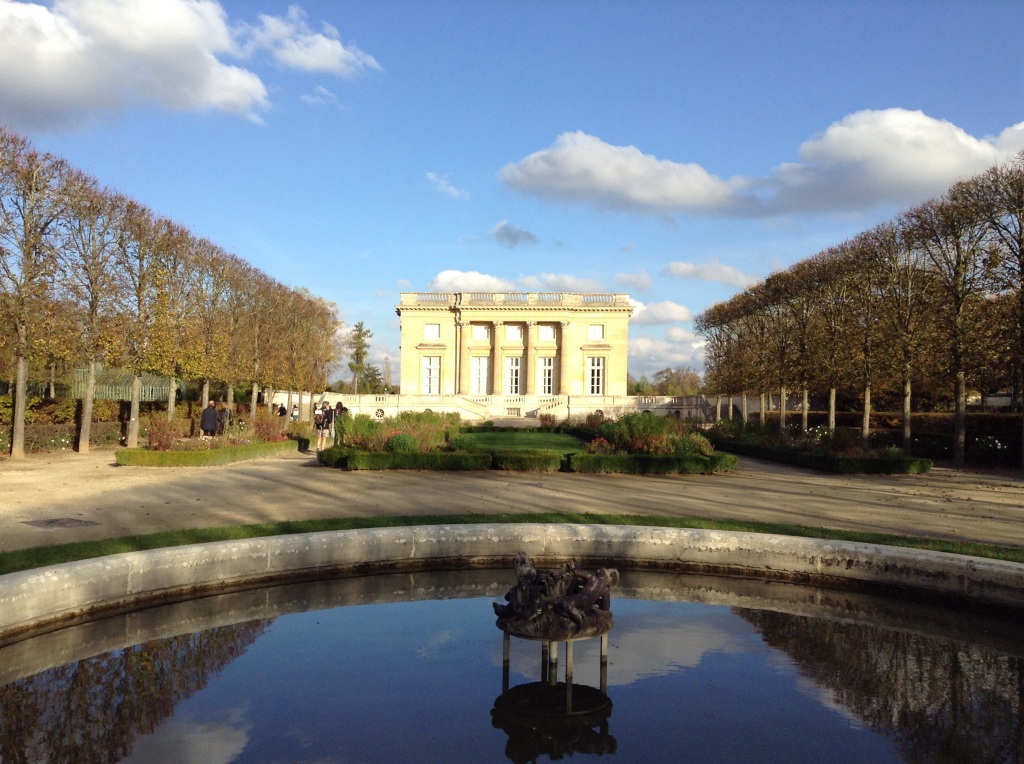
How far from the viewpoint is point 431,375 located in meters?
56.8

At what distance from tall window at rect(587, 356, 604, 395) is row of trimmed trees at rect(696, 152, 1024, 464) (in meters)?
28.1

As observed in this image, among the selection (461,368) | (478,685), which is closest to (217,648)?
(478,685)

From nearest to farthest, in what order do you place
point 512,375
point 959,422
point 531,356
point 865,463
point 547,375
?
1. point 865,463
2. point 959,422
3. point 531,356
4. point 547,375
5. point 512,375

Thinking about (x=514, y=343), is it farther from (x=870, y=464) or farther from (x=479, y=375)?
(x=870, y=464)

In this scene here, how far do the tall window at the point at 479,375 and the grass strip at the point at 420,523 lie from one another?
46.6 meters

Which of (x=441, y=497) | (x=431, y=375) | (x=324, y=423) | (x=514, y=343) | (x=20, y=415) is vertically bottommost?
(x=441, y=497)

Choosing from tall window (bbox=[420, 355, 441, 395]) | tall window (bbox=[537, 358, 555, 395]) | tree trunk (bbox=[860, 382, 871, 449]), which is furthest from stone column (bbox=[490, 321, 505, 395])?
tree trunk (bbox=[860, 382, 871, 449])

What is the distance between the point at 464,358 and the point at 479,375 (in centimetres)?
201

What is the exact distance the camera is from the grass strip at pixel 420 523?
7.29 metres

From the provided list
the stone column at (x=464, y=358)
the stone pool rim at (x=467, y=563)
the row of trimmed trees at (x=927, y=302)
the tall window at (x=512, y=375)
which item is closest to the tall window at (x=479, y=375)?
the stone column at (x=464, y=358)

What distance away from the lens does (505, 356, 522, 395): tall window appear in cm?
5662

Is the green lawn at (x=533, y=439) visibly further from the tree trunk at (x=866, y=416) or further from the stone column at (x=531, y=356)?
the stone column at (x=531, y=356)

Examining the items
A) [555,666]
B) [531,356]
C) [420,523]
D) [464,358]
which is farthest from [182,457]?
[531,356]

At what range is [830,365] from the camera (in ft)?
A: 80.6
